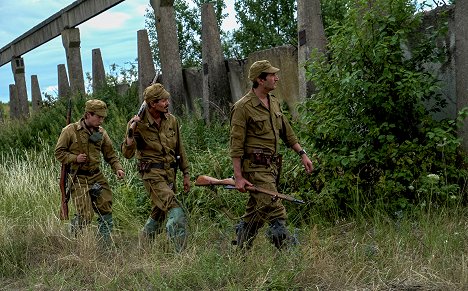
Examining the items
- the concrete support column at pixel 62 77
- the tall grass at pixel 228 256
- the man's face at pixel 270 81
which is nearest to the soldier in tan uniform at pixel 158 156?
the tall grass at pixel 228 256

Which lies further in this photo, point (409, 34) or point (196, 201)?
point (196, 201)

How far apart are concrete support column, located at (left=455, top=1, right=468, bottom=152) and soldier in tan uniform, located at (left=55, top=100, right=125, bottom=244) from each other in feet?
11.5

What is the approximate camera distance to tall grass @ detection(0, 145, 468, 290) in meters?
5.65

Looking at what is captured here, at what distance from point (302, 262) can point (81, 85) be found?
10902 mm

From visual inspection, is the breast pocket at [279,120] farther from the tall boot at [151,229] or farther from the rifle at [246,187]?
the tall boot at [151,229]

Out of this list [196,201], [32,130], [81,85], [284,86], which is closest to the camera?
[196,201]

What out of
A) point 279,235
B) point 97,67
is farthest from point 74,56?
point 279,235

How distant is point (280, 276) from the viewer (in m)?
5.61

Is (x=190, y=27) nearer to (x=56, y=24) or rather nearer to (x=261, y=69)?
(x=56, y=24)

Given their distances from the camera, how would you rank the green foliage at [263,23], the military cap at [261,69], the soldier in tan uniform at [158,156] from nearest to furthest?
the military cap at [261,69] → the soldier in tan uniform at [158,156] → the green foliage at [263,23]

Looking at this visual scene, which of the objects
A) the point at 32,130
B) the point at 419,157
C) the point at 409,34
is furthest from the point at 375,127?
the point at 32,130

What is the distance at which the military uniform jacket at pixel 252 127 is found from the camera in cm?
651

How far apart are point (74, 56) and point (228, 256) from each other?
1059cm

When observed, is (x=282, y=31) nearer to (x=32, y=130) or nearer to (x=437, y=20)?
(x=32, y=130)
